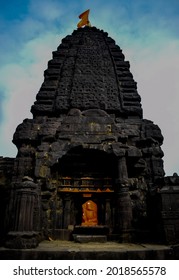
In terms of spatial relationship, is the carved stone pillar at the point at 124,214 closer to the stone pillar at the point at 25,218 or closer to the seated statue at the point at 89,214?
the seated statue at the point at 89,214

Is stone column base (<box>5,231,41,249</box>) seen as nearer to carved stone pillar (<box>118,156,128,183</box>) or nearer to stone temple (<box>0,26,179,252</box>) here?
stone temple (<box>0,26,179,252</box>)

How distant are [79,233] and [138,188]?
2768 mm

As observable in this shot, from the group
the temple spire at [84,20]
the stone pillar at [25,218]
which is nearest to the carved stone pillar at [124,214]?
the stone pillar at [25,218]

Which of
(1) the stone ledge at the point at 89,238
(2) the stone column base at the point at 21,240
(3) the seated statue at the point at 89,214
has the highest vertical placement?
(3) the seated statue at the point at 89,214

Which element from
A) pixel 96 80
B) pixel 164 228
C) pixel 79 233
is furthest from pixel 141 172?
pixel 96 80

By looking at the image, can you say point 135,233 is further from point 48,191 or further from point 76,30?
point 76,30

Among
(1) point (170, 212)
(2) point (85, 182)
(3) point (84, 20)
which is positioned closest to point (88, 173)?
(2) point (85, 182)

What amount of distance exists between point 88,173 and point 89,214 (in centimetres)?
166

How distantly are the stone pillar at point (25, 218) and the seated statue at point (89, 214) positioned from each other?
2360 mm

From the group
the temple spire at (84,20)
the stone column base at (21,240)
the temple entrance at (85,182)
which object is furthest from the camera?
the temple spire at (84,20)

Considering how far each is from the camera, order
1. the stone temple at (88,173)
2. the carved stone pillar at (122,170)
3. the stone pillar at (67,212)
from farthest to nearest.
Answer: the stone pillar at (67,212) < the carved stone pillar at (122,170) < the stone temple at (88,173)

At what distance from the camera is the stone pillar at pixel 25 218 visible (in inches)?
214

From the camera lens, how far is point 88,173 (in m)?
9.27

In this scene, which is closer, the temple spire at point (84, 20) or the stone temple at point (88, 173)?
the stone temple at point (88, 173)
